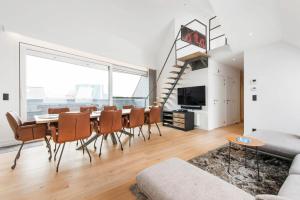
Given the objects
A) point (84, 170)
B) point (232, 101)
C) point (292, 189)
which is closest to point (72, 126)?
point (84, 170)

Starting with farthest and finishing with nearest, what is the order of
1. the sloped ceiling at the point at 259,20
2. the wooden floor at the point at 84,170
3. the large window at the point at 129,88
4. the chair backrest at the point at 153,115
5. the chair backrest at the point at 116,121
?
the large window at the point at 129,88
the chair backrest at the point at 153,115
the chair backrest at the point at 116,121
the sloped ceiling at the point at 259,20
the wooden floor at the point at 84,170

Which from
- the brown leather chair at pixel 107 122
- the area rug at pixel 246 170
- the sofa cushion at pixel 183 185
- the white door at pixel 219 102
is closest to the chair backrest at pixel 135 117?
the brown leather chair at pixel 107 122

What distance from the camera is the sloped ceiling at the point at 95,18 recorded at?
3.28 m

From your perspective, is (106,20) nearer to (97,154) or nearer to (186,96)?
(186,96)

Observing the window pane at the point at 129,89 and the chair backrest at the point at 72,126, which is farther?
the window pane at the point at 129,89

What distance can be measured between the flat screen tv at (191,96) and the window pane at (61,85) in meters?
2.93

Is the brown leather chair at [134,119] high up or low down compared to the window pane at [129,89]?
down

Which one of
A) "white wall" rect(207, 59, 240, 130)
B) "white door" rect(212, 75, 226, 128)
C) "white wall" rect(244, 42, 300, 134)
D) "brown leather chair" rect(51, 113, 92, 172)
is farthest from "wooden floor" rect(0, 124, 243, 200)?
"white door" rect(212, 75, 226, 128)

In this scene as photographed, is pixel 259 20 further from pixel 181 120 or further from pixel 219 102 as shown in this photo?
pixel 181 120

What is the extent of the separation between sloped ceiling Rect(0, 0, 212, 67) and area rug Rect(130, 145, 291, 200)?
429cm

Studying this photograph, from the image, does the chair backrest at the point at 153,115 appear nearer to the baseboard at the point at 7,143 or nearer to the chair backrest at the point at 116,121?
the chair backrest at the point at 116,121

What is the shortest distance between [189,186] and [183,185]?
5cm

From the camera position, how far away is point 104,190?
1.69m

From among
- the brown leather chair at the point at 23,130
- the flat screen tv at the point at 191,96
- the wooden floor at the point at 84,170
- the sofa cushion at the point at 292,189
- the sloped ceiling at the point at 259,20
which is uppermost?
the sloped ceiling at the point at 259,20
